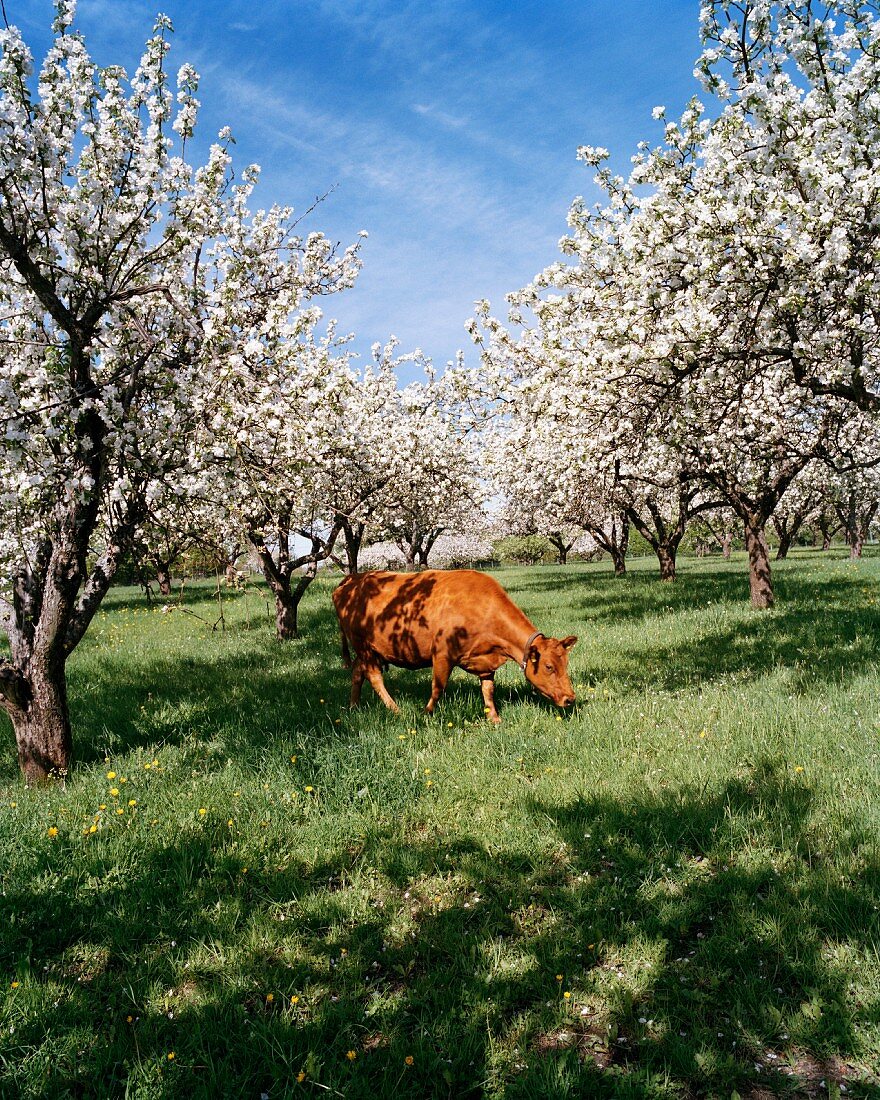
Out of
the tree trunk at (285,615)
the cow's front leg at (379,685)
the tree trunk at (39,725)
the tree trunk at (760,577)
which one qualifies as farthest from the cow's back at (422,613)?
the tree trunk at (760,577)

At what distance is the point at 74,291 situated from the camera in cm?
622

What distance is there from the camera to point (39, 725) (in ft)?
23.5

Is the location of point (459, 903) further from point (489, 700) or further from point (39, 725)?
point (39, 725)

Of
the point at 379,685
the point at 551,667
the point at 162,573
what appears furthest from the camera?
the point at 162,573

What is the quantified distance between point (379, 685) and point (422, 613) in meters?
1.20

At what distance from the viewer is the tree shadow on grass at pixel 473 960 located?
337 cm

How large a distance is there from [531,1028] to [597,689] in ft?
19.7

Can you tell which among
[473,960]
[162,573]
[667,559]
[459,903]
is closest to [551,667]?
[459,903]

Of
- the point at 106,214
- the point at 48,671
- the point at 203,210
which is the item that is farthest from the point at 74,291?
the point at 48,671

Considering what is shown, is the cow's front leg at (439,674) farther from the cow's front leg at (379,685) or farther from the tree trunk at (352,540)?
the tree trunk at (352,540)

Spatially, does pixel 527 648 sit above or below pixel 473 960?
above

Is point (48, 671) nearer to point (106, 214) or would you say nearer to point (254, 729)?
point (254, 729)

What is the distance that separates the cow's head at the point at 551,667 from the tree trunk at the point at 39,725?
5584 millimetres

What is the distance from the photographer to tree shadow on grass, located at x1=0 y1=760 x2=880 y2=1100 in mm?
3371
